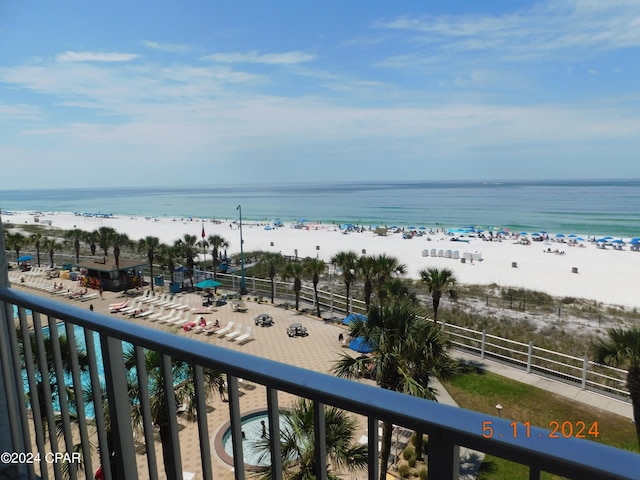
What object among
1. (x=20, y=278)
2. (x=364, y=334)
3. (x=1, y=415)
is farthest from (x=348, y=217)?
(x=1, y=415)

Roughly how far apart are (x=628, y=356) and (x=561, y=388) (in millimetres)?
4358

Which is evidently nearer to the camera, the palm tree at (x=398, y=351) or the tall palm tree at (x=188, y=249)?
the palm tree at (x=398, y=351)

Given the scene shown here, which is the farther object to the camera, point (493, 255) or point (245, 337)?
point (493, 255)

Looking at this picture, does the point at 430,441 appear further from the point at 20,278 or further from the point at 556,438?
the point at 20,278

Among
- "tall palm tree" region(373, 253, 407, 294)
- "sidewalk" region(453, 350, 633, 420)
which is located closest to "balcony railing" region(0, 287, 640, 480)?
"sidewalk" region(453, 350, 633, 420)

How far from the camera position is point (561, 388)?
12.8 m

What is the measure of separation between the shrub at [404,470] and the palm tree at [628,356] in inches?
194

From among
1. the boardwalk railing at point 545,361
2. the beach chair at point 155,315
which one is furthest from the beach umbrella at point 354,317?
the beach chair at point 155,315

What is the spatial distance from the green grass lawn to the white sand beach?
16036 mm

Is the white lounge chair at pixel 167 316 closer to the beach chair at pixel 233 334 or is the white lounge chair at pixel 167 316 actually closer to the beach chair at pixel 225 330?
the beach chair at pixel 225 330

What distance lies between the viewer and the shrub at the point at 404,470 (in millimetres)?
8674

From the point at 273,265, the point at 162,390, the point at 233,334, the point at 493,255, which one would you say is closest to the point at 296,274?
the point at 273,265

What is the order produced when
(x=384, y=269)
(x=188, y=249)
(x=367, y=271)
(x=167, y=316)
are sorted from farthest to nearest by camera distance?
1. (x=188, y=249)
2. (x=167, y=316)
3. (x=367, y=271)
4. (x=384, y=269)

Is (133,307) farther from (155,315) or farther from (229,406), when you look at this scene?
(229,406)
